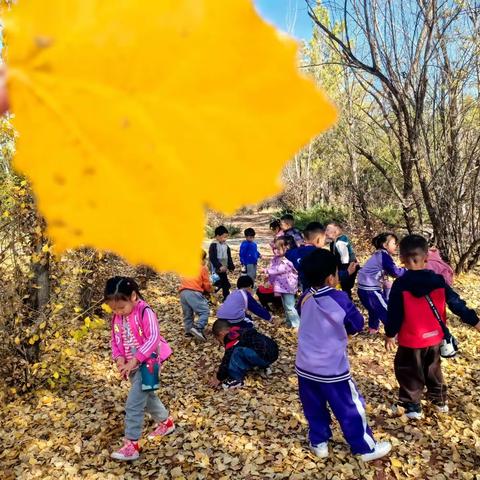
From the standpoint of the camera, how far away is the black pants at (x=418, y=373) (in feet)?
12.1

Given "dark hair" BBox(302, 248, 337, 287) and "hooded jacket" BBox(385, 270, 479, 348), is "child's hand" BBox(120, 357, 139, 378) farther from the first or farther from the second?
"hooded jacket" BBox(385, 270, 479, 348)

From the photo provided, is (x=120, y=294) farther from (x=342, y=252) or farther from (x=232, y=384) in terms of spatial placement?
(x=342, y=252)

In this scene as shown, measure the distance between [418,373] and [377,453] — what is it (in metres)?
0.88

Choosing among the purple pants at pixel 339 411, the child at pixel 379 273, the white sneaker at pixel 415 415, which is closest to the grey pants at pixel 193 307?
the child at pixel 379 273

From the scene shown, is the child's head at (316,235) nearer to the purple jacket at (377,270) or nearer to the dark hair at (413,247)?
the purple jacket at (377,270)

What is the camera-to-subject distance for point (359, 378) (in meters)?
4.71

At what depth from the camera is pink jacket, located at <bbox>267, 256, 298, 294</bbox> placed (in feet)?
20.1

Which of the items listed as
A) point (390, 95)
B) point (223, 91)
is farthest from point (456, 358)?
point (223, 91)

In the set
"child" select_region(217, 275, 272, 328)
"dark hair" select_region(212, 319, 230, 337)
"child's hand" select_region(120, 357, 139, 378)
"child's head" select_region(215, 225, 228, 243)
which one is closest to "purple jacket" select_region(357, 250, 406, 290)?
"child" select_region(217, 275, 272, 328)

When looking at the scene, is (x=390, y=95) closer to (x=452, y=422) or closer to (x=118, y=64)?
(x=452, y=422)

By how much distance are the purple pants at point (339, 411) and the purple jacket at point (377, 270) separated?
2414 mm

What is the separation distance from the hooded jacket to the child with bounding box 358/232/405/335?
1.62 metres

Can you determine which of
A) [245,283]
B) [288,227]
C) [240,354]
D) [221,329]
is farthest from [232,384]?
[288,227]

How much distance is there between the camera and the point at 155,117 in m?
0.45
